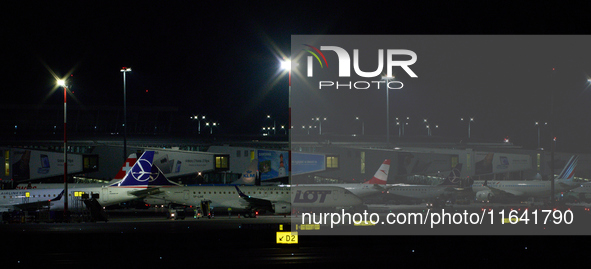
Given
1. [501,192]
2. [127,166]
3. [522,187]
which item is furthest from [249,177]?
[522,187]

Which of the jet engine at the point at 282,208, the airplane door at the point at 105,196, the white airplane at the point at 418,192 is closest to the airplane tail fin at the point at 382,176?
the white airplane at the point at 418,192

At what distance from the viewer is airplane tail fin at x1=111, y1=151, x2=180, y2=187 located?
164ft

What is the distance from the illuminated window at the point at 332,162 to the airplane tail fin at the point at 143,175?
21032 mm

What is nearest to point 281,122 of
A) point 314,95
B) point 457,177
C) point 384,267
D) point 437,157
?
point 314,95

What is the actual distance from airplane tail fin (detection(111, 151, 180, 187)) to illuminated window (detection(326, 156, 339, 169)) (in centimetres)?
2103

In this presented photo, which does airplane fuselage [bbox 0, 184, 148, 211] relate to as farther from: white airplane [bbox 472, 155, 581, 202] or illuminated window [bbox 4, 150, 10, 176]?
white airplane [bbox 472, 155, 581, 202]

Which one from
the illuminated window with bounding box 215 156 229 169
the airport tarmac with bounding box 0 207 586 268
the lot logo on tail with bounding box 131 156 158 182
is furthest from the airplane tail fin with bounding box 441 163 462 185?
the lot logo on tail with bounding box 131 156 158 182

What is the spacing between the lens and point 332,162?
6581cm

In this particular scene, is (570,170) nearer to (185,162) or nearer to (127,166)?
(185,162)

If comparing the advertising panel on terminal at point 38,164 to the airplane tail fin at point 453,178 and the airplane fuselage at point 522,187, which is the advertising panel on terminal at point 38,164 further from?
the airplane fuselage at point 522,187

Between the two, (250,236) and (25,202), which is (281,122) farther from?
(250,236)

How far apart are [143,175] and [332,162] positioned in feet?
78.9

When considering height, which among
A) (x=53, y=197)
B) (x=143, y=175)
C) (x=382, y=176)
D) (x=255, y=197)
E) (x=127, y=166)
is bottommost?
(x=255, y=197)

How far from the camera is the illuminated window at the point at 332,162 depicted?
214 ft
